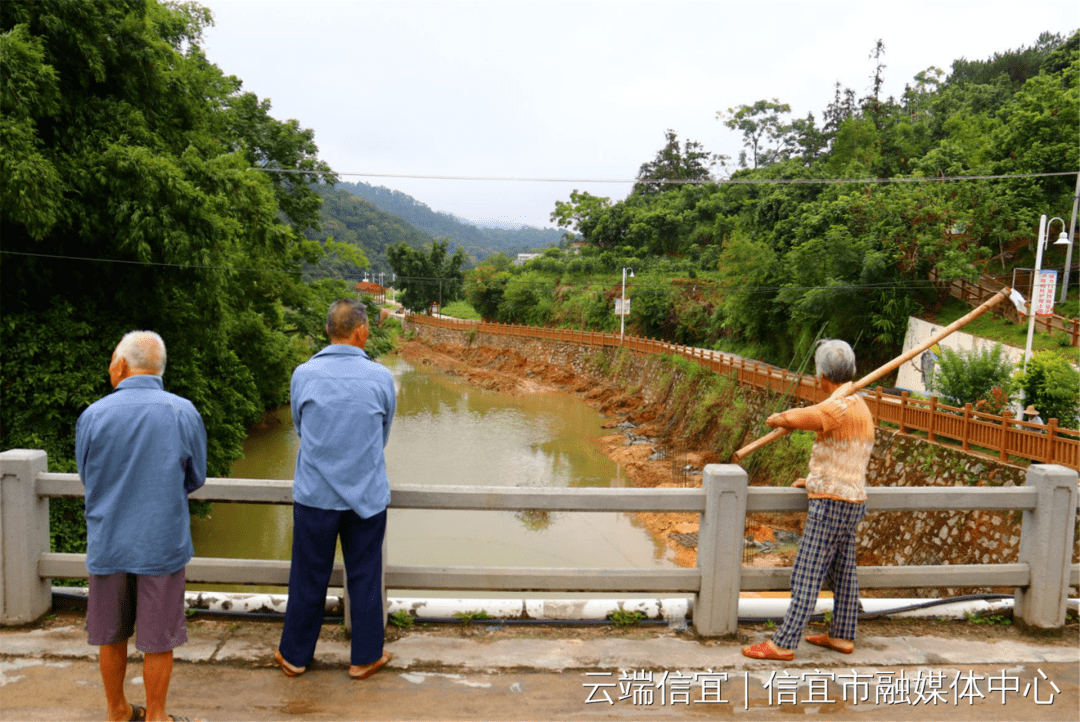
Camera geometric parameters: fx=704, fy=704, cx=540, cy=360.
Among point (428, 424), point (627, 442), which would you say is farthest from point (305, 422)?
point (428, 424)

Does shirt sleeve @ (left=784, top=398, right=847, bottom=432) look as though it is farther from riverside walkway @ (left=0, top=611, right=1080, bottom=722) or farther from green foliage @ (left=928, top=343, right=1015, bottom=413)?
green foliage @ (left=928, top=343, right=1015, bottom=413)

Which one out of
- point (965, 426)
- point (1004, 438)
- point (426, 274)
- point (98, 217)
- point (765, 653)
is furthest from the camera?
point (426, 274)

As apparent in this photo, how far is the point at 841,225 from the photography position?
22.3 metres

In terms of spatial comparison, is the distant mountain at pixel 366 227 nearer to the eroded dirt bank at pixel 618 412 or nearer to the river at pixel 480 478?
the eroded dirt bank at pixel 618 412

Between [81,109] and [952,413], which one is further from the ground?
[81,109]

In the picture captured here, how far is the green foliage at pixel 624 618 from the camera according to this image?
3715 mm

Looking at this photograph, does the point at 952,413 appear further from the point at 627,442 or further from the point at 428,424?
the point at 428,424

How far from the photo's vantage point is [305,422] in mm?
2932

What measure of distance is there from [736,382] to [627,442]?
177 inches

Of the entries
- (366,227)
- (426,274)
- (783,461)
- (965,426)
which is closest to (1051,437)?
(965,426)

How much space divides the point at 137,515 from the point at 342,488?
73cm

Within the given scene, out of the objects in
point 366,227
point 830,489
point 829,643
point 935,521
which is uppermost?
point 366,227

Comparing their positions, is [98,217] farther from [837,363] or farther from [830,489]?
[830,489]

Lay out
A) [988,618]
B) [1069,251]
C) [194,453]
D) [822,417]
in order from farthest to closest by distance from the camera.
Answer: [1069,251] < [988,618] < [822,417] < [194,453]
